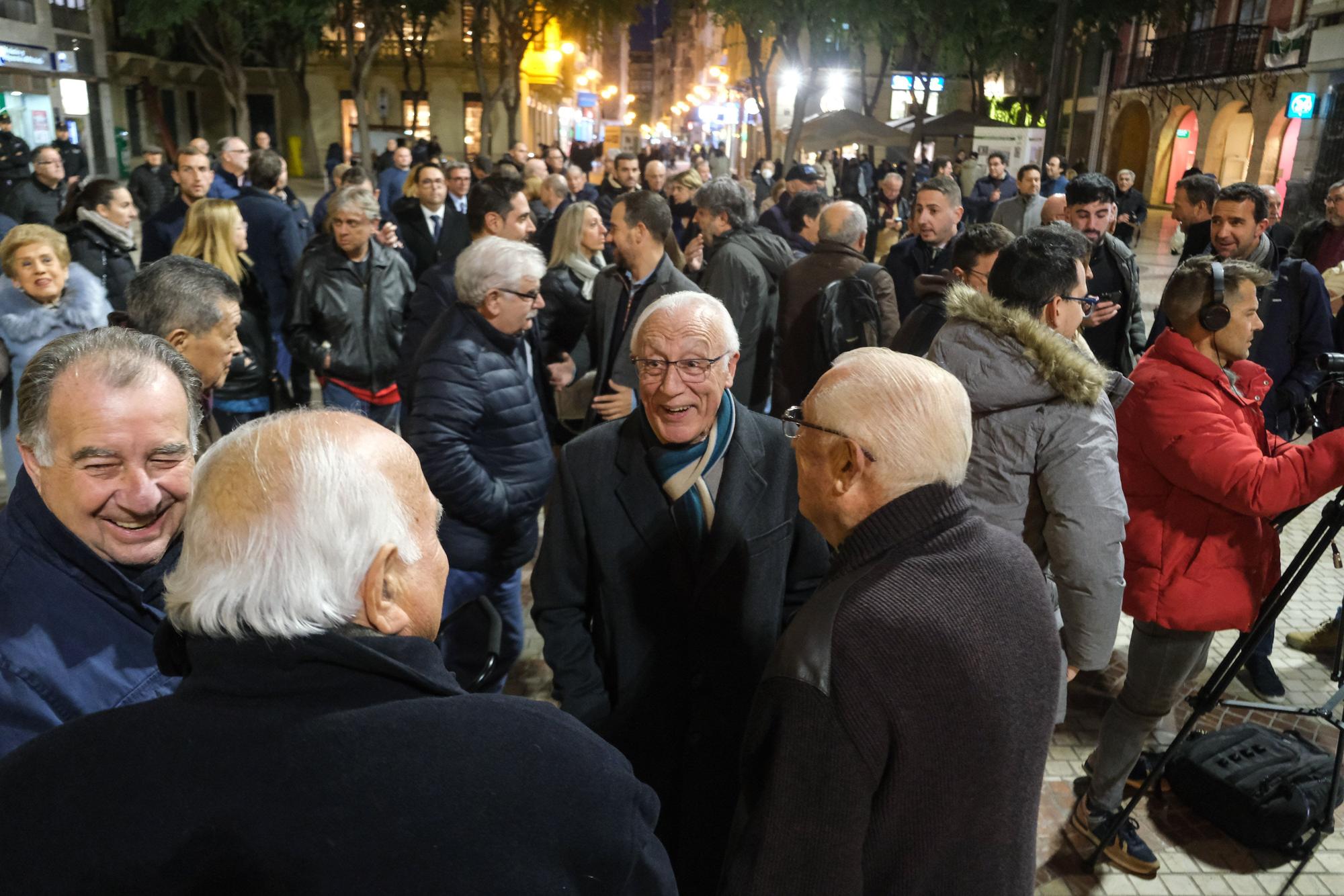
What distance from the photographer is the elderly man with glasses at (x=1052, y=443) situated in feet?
9.02

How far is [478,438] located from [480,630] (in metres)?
0.92

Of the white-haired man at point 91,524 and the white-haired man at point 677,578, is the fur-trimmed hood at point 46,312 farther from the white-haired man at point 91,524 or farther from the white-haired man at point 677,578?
the white-haired man at point 677,578

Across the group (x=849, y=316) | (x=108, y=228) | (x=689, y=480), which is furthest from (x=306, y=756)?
(x=108, y=228)

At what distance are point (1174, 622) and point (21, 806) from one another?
123 inches

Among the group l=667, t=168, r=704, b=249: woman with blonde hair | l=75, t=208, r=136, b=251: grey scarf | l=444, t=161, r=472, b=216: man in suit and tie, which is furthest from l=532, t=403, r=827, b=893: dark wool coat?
l=667, t=168, r=704, b=249: woman with blonde hair

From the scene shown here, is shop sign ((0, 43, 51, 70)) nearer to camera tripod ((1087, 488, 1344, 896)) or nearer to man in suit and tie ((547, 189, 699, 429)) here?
man in suit and tie ((547, 189, 699, 429))

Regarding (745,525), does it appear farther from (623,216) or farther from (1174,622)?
(623,216)

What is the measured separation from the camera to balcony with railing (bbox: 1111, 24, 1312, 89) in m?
26.0

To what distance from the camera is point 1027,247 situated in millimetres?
3008

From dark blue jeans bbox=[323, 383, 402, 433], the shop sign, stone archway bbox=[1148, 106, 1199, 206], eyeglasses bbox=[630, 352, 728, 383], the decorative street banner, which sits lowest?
dark blue jeans bbox=[323, 383, 402, 433]

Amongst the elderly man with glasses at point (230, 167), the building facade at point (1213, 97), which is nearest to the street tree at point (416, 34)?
the building facade at point (1213, 97)

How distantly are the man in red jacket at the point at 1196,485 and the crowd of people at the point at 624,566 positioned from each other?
0.04 ft

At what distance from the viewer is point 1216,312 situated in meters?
2.98

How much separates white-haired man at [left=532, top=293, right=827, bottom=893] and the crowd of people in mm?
11
